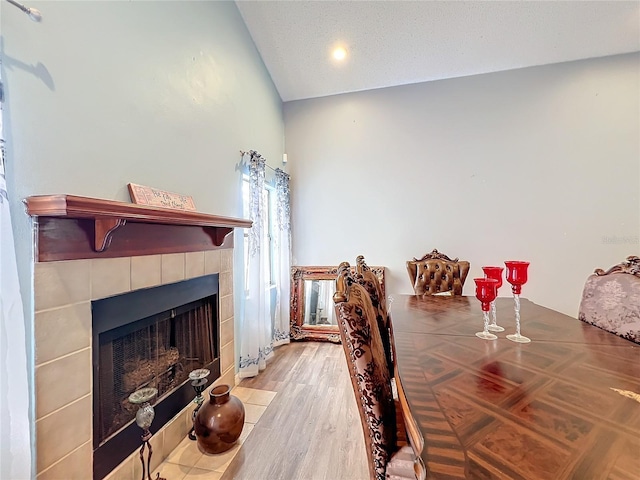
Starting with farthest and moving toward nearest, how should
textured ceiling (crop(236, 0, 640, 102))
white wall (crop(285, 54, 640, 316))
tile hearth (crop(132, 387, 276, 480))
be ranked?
white wall (crop(285, 54, 640, 316))
textured ceiling (crop(236, 0, 640, 102))
tile hearth (crop(132, 387, 276, 480))

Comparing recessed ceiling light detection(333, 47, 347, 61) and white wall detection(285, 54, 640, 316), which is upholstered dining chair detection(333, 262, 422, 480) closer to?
white wall detection(285, 54, 640, 316)

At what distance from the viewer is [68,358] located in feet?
3.72

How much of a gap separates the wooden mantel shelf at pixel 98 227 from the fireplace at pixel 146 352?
24cm

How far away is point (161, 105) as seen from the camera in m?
1.70

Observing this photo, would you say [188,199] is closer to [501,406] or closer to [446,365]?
[446,365]

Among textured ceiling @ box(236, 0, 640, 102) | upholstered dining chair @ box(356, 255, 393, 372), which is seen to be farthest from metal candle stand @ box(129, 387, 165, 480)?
textured ceiling @ box(236, 0, 640, 102)

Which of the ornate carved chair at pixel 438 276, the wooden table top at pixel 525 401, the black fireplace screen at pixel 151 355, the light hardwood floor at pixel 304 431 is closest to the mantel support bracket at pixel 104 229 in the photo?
the black fireplace screen at pixel 151 355

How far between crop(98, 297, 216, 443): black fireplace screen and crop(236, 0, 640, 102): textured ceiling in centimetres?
278

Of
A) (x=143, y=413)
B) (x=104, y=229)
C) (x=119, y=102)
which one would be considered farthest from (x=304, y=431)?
(x=119, y=102)

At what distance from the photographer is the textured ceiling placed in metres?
2.61

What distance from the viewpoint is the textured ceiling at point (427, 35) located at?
261 cm

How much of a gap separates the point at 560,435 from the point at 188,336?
2.00 meters

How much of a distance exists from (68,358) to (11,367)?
0.21m

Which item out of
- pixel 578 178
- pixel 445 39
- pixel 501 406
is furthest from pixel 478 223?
pixel 501 406
